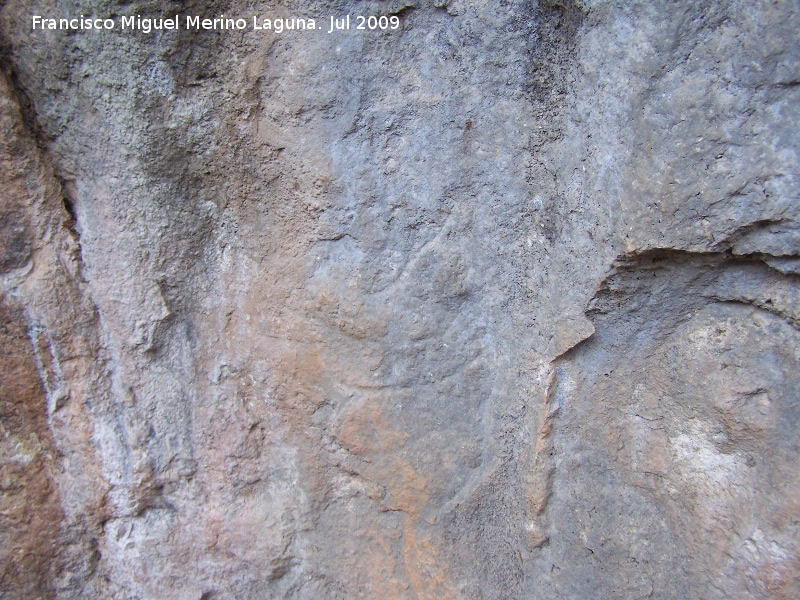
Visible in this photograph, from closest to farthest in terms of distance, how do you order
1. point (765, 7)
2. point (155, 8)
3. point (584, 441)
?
1. point (765, 7)
2. point (155, 8)
3. point (584, 441)

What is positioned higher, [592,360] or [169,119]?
[169,119]

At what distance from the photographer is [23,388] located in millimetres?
1050

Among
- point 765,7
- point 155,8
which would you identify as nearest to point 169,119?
point 155,8

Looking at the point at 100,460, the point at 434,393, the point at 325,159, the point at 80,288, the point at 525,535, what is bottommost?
the point at 525,535

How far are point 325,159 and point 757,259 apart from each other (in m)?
0.66

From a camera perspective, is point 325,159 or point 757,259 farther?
point 325,159

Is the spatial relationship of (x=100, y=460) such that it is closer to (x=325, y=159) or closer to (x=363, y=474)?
(x=363, y=474)

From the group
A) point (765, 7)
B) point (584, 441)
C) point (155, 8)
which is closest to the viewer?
point (765, 7)

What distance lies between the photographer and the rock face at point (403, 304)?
0.87m

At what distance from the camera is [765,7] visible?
759mm

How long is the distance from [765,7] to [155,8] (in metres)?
0.84

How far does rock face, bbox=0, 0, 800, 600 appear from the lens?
87 cm

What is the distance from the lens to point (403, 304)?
1017 mm

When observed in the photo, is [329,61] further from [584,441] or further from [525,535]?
[525,535]
